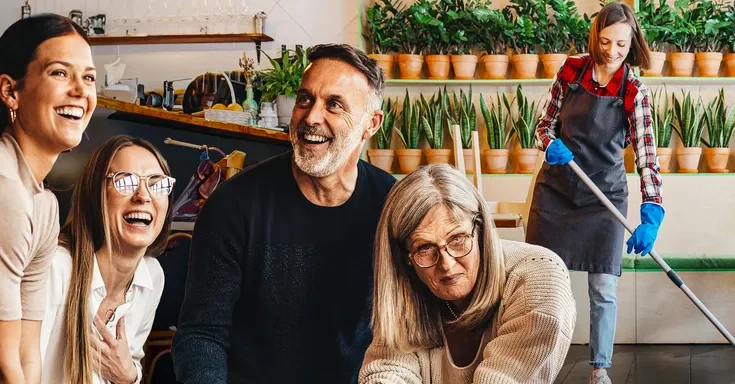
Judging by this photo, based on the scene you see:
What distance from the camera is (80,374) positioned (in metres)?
1.60

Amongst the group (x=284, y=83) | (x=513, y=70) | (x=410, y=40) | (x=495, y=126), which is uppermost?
(x=410, y=40)

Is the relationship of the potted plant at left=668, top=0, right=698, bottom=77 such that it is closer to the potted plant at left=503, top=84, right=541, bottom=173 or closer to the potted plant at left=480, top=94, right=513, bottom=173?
the potted plant at left=503, top=84, right=541, bottom=173

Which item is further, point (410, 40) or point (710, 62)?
point (410, 40)

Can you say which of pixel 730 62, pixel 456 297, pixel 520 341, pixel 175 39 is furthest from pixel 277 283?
pixel 175 39

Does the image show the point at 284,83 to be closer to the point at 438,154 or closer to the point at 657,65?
the point at 438,154

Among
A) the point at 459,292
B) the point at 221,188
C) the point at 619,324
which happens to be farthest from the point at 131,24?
the point at 459,292

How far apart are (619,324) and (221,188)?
3.79 meters

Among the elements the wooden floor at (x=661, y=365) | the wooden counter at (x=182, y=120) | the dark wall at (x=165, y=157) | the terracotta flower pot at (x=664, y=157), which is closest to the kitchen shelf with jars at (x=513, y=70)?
the terracotta flower pot at (x=664, y=157)

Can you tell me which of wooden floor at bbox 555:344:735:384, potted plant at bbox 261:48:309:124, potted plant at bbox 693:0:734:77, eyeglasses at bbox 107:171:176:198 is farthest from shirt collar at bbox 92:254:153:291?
potted plant at bbox 693:0:734:77

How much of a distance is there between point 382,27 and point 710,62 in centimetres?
189

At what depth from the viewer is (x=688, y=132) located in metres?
5.36

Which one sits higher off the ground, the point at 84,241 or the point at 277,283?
the point at 84,241

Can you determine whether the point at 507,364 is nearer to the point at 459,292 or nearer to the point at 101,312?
the point at 459,292

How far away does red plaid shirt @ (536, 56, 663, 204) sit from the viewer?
361 centimetres
